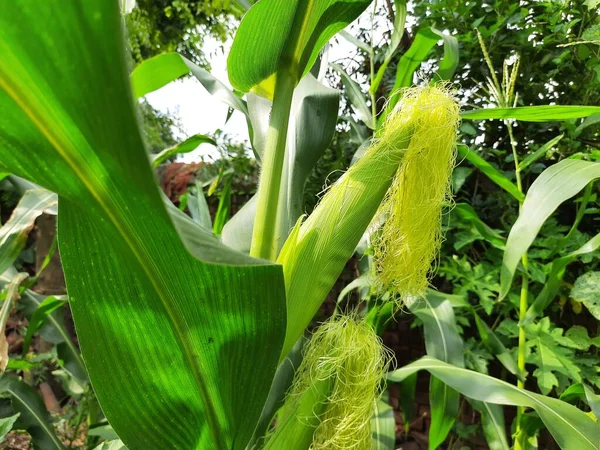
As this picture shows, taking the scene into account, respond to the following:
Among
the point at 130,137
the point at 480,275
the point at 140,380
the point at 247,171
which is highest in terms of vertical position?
the point at 130,137

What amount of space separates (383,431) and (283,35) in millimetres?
575

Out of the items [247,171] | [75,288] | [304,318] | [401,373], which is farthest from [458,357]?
[247,171]

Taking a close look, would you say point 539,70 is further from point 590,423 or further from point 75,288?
point 75,288

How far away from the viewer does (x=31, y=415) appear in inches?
30.1

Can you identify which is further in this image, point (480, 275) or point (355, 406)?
point (480, 275)

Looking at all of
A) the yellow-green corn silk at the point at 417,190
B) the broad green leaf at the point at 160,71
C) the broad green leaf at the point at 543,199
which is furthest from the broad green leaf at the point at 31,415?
the broad green leaf at the point at 543,199

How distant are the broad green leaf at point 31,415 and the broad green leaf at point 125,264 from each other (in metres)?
0.64

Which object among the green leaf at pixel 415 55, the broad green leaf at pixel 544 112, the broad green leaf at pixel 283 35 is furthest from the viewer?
the green leaf at pixel 415 55

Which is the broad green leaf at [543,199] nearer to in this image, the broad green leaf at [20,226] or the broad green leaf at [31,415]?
the broad green leaf at [20,226]

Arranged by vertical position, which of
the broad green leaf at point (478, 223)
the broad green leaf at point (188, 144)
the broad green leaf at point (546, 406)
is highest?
the broad green leaf at point (188, 144)

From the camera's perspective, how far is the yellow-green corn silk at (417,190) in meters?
0.36

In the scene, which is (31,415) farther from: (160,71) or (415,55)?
(415,55)

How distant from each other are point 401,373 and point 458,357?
0.35ft

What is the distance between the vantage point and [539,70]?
47.4 inches
